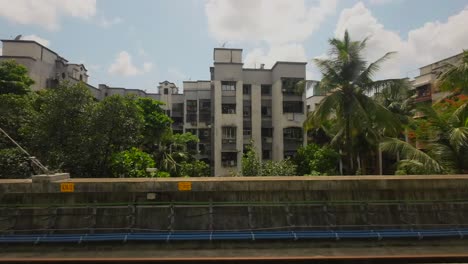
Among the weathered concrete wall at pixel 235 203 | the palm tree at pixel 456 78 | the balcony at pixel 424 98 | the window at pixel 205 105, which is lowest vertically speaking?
the weathered concrete wall at pixel 235 203

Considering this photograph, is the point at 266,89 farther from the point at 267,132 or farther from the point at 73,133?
the point at 73,133

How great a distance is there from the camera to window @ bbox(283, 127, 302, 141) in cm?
3269

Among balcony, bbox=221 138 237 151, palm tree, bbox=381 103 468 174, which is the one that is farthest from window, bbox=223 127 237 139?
palm tree, bbox=381 103 468 174

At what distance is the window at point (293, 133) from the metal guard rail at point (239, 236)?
24.9 metres

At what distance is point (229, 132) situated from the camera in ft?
107

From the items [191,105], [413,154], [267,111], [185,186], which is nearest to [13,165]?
[185,186]

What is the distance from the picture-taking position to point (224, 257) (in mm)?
6816

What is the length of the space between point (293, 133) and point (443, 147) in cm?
2060

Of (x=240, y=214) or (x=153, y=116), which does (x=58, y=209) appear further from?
(x=153, y=116)

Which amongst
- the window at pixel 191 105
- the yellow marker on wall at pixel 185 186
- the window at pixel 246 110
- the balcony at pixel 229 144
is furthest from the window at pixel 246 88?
the yellow marker on wall at pixel 185 186

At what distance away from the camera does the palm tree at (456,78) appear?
12.0 meters

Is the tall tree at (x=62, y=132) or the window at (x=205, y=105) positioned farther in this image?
the window at (x=205, y=105)

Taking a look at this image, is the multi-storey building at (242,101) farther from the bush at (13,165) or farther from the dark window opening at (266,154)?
the bush at (13,165)

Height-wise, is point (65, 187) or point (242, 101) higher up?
point (242, 101)
